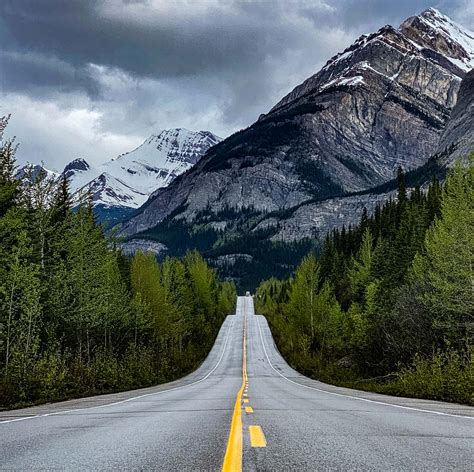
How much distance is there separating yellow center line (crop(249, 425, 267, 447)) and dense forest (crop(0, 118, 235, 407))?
1023 centimetres

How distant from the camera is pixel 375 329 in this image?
3725cm

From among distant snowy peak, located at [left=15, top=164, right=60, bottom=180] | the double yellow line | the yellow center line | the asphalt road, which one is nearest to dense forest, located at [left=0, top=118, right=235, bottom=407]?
distant snowy peak, located at [left=15, top=164, right=60, bottom=180]

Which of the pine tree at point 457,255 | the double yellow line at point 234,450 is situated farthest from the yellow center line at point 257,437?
the pine tree at point 457,255

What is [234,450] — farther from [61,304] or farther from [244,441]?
[61,304]

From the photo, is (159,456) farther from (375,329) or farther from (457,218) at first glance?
(375,329)

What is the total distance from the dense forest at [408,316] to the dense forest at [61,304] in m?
13.1

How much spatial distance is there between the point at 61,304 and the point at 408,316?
21.2 metres

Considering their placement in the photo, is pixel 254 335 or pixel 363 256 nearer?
pixel 363 256

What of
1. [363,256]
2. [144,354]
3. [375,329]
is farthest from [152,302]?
[363,256]

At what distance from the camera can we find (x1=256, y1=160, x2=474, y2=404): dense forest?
Answer: 68.8 ft

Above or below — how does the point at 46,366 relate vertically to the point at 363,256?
below

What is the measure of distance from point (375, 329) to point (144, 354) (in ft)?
54.9

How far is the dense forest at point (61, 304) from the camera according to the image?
18688 millimetres

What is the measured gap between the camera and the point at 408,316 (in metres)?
32.6
